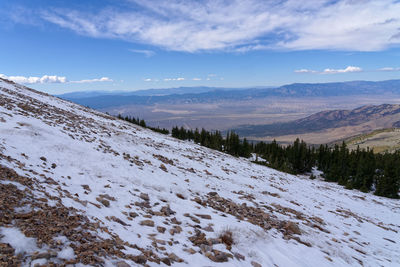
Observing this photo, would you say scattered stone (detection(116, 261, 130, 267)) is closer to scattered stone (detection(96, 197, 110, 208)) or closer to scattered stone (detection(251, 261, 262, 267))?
scattered stone (detection(96, 197, 110, 208))

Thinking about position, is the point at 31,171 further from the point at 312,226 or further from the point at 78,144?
the point at 312,226

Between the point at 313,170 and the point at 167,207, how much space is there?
247ft

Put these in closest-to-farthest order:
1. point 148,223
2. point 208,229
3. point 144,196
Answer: point 148,223, point 208,229, point 144,196

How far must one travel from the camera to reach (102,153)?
16062 mm

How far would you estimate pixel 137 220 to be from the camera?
8.79 meters

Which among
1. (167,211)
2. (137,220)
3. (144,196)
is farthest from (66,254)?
(144,196)

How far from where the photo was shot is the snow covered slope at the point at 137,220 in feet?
19.3

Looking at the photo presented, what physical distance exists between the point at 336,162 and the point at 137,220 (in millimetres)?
74332

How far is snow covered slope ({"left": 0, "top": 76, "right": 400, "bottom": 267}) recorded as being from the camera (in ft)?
19.3

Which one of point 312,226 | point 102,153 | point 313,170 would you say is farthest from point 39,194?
point 313,170

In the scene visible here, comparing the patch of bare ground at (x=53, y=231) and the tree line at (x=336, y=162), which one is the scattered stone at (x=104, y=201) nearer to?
the patch of bare ground at (x=53, y=231)

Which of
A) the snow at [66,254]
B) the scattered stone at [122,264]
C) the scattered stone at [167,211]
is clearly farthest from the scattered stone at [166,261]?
the scattered stone at [167,211]

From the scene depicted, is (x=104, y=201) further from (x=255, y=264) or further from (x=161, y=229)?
(x=255, y=264)

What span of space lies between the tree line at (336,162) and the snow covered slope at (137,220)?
122 ft
